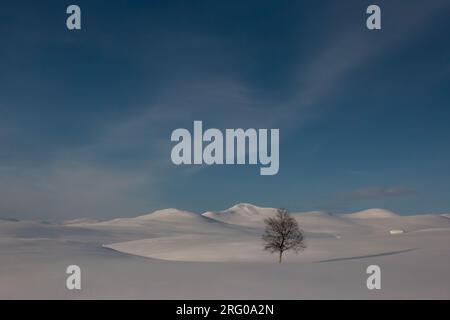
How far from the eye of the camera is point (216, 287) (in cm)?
3641

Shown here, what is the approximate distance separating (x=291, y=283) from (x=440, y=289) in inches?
514

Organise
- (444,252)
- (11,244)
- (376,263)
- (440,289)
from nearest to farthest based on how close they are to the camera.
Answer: (440,289) → (376,263) → (444,252) → (11,244)

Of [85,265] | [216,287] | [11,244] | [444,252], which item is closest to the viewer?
[216,287]

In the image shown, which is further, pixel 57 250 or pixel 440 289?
pixel 57 250
